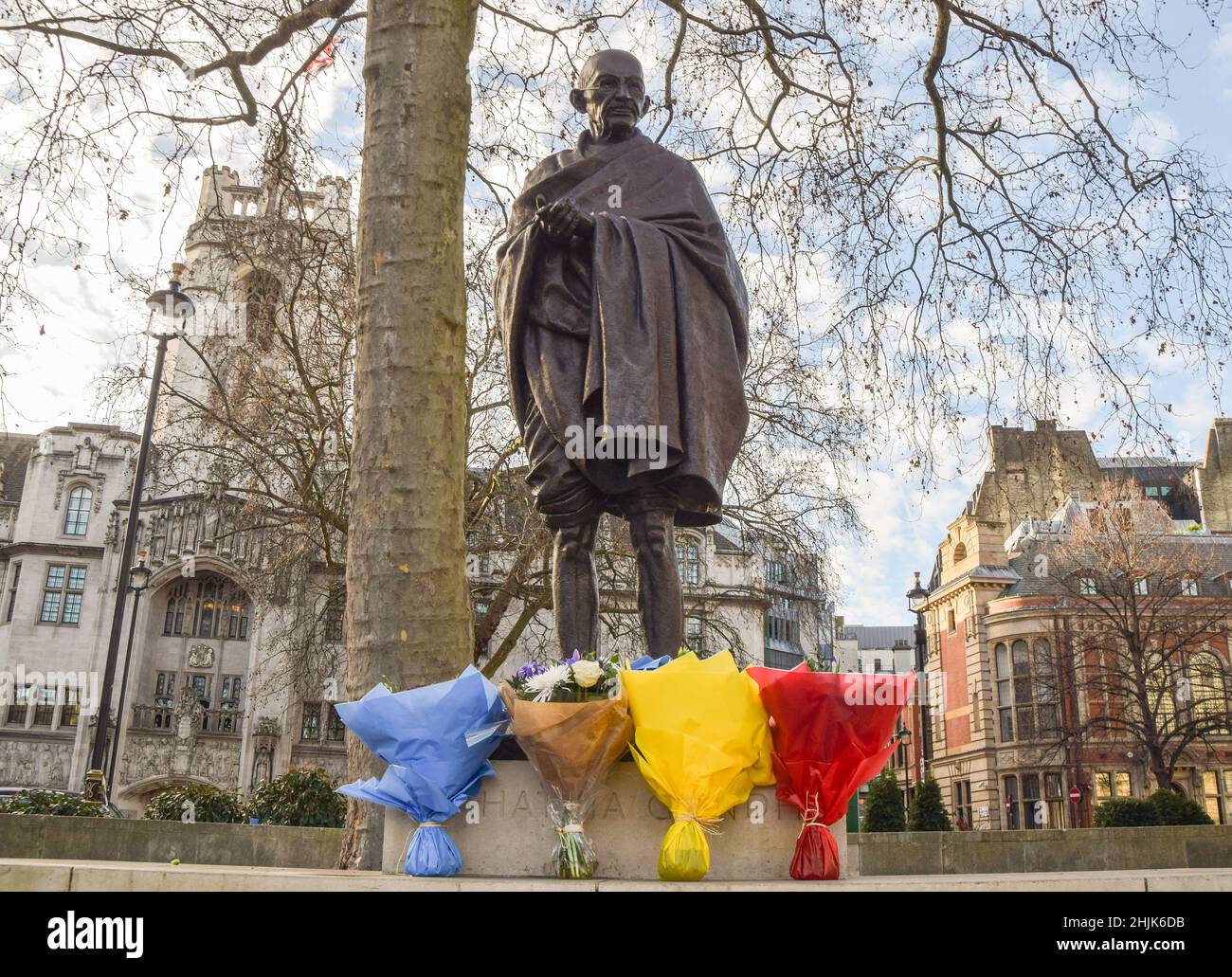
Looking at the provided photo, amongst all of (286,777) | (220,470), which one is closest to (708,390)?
(286,777)

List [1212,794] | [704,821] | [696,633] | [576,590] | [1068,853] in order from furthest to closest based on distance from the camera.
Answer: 1. [1212,794]
2. [696,633]
3. [1068,853]
4. [576,590]
5. [704,821]

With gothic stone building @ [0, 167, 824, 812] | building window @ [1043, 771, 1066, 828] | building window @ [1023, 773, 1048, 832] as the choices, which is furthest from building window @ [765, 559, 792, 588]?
building window @ [1023, 773, 1048, 832]

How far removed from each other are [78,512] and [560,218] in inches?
1909

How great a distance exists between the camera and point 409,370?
7.05 metres

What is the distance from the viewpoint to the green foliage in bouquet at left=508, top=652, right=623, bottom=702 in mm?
3998

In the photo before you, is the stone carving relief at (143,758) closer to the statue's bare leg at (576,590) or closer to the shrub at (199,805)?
the shrub at (199,805)

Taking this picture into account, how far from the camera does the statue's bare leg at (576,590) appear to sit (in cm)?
495

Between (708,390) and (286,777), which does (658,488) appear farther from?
(286,777)

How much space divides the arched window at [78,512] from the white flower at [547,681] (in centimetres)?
4857

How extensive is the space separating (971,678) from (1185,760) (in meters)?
9.00

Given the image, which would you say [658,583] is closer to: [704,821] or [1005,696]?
[704,821]

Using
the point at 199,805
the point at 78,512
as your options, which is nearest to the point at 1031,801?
the point at 199,805

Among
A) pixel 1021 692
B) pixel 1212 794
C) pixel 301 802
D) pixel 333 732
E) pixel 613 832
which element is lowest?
pixel 613 832

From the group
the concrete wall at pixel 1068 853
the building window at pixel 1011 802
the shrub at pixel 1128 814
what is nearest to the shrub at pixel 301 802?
the concrete wall at pixel 1068 853
